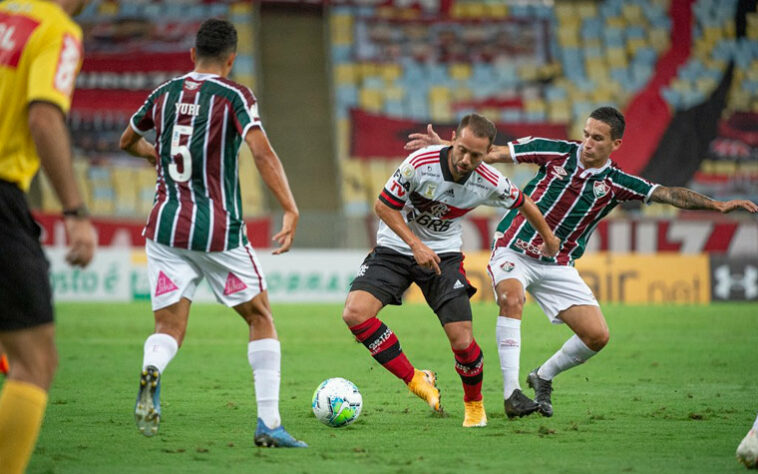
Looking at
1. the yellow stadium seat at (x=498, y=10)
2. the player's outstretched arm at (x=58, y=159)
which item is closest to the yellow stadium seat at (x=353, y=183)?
the yellow stadium seat at (x=498, y=10)

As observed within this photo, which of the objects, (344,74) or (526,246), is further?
(344,74)

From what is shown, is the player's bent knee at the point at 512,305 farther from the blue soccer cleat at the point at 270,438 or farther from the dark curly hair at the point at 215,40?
the dark curly hair at the point at 215,40

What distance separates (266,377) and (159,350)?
574 millimetres

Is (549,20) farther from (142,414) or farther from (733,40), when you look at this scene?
(142,414)

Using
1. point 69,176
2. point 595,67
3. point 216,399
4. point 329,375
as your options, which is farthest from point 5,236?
point 595,67

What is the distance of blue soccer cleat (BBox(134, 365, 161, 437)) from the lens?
4934 millimetres

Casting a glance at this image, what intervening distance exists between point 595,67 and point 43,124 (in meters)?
26.8

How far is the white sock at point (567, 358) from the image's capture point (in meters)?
7.27

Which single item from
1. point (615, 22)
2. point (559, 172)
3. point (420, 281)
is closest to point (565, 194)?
point (559, 172)

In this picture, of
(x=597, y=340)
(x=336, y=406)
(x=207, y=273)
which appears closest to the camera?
(x=207, y=273)

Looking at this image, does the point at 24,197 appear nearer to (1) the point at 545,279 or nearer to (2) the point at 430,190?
(2) the point at 430,190

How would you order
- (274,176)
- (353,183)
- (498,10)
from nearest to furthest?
(274,176) < (353,183) < (498,10)

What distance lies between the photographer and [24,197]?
3.89 meters

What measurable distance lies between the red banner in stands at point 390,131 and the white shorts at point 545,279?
18.9 m
